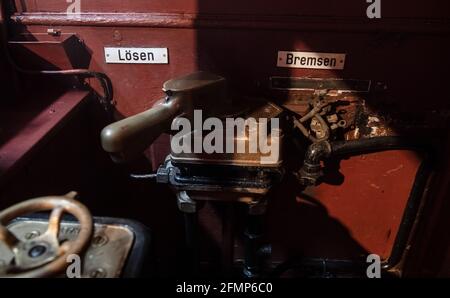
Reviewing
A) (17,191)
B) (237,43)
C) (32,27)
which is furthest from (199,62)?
(17,191)

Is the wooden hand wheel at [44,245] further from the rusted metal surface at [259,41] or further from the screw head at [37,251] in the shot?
the rusted metal surface at [259,41]

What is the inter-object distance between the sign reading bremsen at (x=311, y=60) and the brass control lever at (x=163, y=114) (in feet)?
0.91

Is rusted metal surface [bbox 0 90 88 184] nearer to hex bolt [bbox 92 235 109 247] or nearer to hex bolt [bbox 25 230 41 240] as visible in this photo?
hex bolt [bbox 25 230 41 240]

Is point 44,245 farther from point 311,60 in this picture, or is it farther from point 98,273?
point 311,60

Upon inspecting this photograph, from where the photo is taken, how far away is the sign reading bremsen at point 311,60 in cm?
124

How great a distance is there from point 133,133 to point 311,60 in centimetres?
76

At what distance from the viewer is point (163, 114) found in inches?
34.3

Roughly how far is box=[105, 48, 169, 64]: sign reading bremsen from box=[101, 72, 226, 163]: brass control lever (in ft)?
0.78

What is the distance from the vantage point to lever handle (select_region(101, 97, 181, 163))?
73cm

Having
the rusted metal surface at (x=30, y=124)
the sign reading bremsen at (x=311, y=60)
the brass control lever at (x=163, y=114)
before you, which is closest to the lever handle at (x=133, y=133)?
the brass control lever at (x=163, y=114)

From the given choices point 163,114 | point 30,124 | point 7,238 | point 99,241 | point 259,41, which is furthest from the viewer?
point 259,41

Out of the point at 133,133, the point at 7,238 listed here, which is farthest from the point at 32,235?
the point at 133,133

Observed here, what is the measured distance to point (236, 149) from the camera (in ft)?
3.54

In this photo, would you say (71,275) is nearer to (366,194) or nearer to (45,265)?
(45,265)
